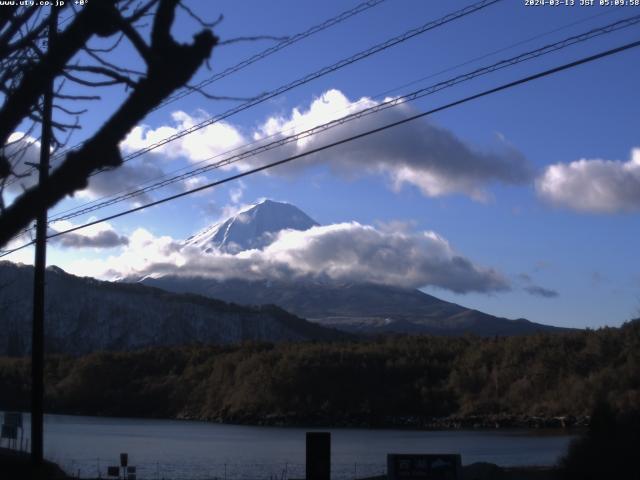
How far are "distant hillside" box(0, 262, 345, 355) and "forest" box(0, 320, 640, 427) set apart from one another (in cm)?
2439

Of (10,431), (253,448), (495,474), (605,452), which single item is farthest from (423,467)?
(253,448)

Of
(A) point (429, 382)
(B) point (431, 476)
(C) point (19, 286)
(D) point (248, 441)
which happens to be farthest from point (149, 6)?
(C) point (19, 286)

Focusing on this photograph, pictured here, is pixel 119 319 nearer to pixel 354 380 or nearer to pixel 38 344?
pixel 354 380

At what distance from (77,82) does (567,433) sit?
5814 cm

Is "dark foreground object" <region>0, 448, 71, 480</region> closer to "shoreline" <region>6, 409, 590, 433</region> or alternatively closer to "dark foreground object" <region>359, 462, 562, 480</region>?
"dark foreground object" <region>359, 462, 562, 480</region>

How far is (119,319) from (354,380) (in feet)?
217

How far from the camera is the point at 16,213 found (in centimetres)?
472

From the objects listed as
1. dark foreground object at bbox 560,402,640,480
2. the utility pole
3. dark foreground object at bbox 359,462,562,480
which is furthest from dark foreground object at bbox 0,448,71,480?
dark foreground object at bbox 560,402,640,480

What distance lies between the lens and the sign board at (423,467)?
17.8 m

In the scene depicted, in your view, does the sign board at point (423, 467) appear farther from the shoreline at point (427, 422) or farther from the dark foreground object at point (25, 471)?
the shoreline at point (427, 422)

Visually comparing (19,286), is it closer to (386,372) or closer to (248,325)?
(248,325)

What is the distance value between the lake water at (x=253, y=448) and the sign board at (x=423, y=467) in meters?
14.5

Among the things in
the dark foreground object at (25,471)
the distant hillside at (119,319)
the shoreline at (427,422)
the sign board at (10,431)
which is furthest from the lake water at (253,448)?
the distant hillside at (119,319)

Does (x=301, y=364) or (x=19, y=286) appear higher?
(x=19, y=286)
